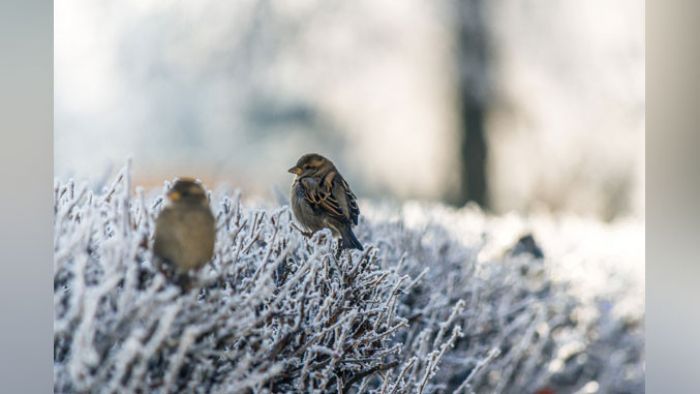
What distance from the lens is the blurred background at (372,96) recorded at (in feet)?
9.84

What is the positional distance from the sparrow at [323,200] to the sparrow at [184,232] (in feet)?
1.49

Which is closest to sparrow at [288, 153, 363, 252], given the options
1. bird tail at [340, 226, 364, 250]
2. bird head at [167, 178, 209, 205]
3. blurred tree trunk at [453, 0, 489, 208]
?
bird tail at [340, 226, 364, 250]

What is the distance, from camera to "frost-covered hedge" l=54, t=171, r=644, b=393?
2.40 meters

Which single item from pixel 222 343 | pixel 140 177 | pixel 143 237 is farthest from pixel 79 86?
pixel 222 343

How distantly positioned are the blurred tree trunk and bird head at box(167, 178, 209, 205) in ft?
4.45

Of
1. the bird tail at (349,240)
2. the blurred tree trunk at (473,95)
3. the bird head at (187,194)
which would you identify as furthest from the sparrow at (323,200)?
the blurred tree trunk at (473,95)

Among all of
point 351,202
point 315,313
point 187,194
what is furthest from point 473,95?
point 187,194

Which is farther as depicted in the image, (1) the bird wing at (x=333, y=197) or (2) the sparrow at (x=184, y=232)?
A: (1) the bird wing at (x=333, y=197)

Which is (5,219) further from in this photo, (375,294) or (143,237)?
(375,294)

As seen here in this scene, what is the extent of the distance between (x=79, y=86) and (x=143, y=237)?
26.9 inches

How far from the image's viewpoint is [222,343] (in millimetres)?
2535

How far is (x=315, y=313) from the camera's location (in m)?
2.86

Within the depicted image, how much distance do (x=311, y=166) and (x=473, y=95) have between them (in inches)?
36.7

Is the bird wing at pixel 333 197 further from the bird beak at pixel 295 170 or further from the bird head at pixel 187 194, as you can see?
the bird head at pixel 187 194
